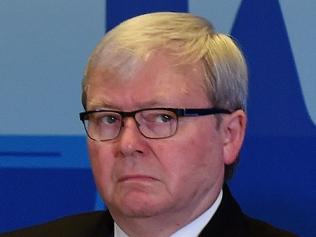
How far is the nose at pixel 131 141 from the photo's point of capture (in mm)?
1146

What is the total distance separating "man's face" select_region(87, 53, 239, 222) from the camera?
1.16 meters

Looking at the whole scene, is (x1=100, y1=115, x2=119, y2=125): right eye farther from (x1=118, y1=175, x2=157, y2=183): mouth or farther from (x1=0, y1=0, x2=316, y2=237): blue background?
(x1=0, y1=0, x2=316, y2=237): blue background

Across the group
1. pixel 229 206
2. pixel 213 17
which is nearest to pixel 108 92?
pixel 229 206

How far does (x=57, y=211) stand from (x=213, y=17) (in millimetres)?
534

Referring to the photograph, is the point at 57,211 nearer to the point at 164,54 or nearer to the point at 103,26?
the point at 103,26


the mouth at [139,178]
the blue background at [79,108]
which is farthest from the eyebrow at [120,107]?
the blue background at [79,108]

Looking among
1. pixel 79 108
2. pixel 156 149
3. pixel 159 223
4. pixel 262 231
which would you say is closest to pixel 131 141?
pixel 156 149

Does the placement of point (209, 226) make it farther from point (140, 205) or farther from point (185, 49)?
point (185, 49)

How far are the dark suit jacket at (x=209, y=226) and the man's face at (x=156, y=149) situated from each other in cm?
8

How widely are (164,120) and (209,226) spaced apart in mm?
200

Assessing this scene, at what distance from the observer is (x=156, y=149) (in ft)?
3.78

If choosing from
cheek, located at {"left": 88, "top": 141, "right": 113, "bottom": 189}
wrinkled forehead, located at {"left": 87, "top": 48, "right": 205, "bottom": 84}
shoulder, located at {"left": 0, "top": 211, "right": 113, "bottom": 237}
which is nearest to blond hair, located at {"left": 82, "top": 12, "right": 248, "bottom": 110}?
wrinkled forehead, located at {"left": 87, "top": 48, "right": 205, "bottom": 84}

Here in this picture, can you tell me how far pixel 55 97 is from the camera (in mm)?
1700

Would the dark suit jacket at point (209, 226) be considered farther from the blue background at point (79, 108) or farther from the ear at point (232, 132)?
the blue background at point (79, 108)
